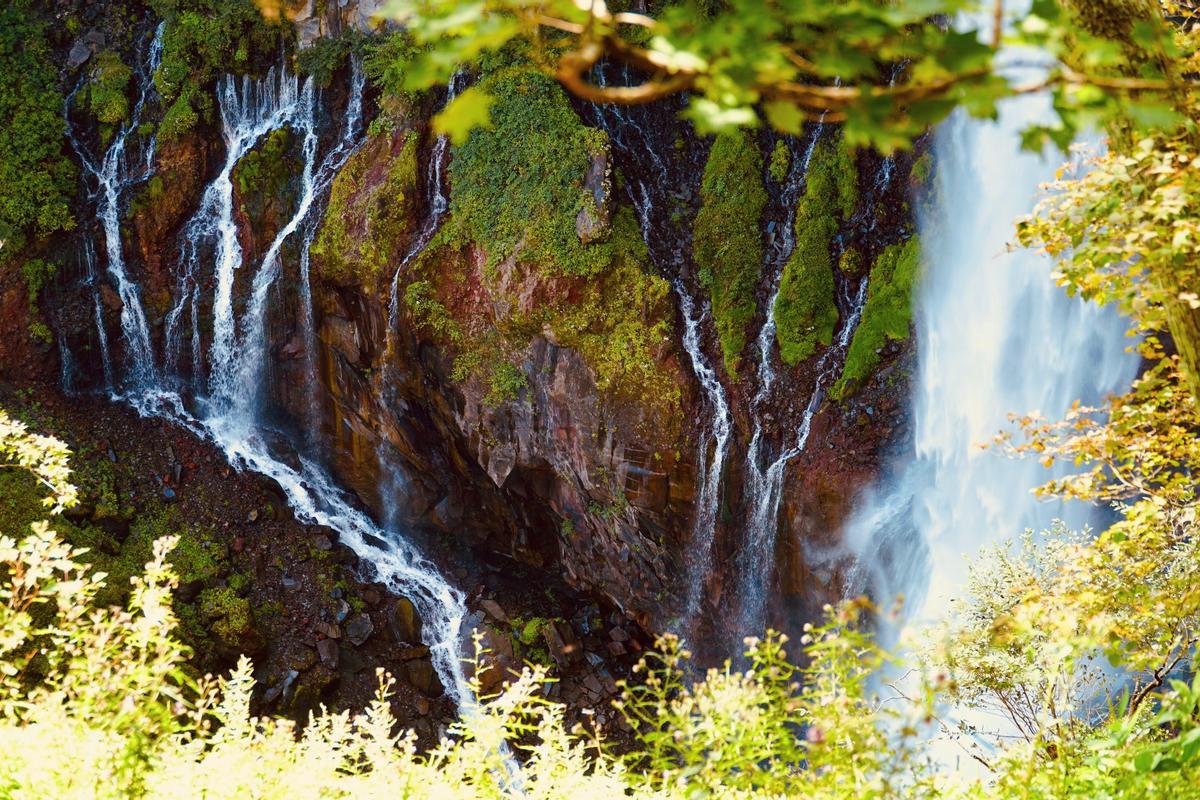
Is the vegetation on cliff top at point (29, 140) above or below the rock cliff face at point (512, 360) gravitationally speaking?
above

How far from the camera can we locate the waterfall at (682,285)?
10.2 meters

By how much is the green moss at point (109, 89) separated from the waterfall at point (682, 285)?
8240mm

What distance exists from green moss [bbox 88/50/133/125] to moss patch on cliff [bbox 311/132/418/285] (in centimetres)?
461

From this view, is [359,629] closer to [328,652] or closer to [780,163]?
[328,652]

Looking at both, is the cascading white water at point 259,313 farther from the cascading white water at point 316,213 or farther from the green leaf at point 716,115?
the green leaf at point 716,115

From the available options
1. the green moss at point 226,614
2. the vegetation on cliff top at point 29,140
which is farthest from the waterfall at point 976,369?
the vegetation on cliff top at point 29,140

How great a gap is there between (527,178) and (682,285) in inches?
101

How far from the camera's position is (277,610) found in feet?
38.6

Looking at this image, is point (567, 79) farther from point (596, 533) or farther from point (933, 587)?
point (596, 533)

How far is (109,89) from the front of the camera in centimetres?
1395

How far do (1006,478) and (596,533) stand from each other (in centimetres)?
535

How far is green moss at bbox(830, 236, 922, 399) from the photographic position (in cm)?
941

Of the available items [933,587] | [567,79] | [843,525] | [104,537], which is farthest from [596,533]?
[567,79]

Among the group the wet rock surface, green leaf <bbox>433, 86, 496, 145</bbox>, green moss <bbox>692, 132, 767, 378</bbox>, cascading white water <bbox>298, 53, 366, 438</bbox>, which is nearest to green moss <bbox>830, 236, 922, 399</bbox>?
green moss <bbox>692, 132, 767, 378</bbox>
